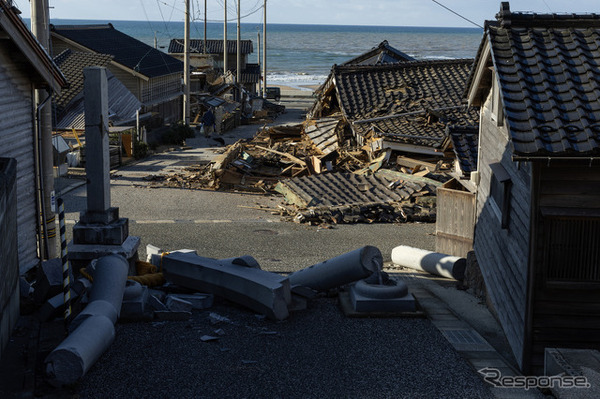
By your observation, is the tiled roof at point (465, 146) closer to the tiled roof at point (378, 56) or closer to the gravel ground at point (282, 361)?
the gravel ground at point (282, 361)

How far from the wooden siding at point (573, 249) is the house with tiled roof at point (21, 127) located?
6.74 meters

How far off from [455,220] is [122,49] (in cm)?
3044

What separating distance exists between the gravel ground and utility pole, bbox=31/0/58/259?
4.31 meters

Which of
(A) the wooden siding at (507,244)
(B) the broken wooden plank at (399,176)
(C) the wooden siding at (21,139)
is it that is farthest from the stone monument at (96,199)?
(B) the broken wooden plank at (399,176)

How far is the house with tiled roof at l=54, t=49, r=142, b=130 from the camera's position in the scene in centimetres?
3094

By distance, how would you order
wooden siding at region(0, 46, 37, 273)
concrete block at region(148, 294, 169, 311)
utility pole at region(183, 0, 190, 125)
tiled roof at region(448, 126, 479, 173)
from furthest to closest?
utility pole at region(183, 0, 190, 125), tiled roof at region(448, 126, 479, 173), wooden siding at region(0, 46, 37, 273), concrete block at region(148, 294, 169, 311)

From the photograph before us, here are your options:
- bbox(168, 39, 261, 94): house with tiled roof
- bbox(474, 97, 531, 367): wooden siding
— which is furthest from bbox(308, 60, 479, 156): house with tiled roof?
bbox(168, 39, 261, 94): house with tiled roof

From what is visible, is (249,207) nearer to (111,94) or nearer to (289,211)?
(289,211)

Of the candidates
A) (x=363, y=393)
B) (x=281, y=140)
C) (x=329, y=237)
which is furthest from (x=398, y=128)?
(x=363, y=393)

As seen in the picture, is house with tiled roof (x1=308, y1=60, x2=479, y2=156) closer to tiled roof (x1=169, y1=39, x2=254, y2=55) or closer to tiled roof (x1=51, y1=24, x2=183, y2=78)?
tiled roof (x1=51, y1=24, x2=183, y2=78)

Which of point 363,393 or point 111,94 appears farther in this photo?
point 111,94

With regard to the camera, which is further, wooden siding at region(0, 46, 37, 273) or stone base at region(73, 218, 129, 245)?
wooden siding at region(0, 46, 37, 273)

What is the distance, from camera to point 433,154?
2519cm

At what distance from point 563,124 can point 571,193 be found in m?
0.84
